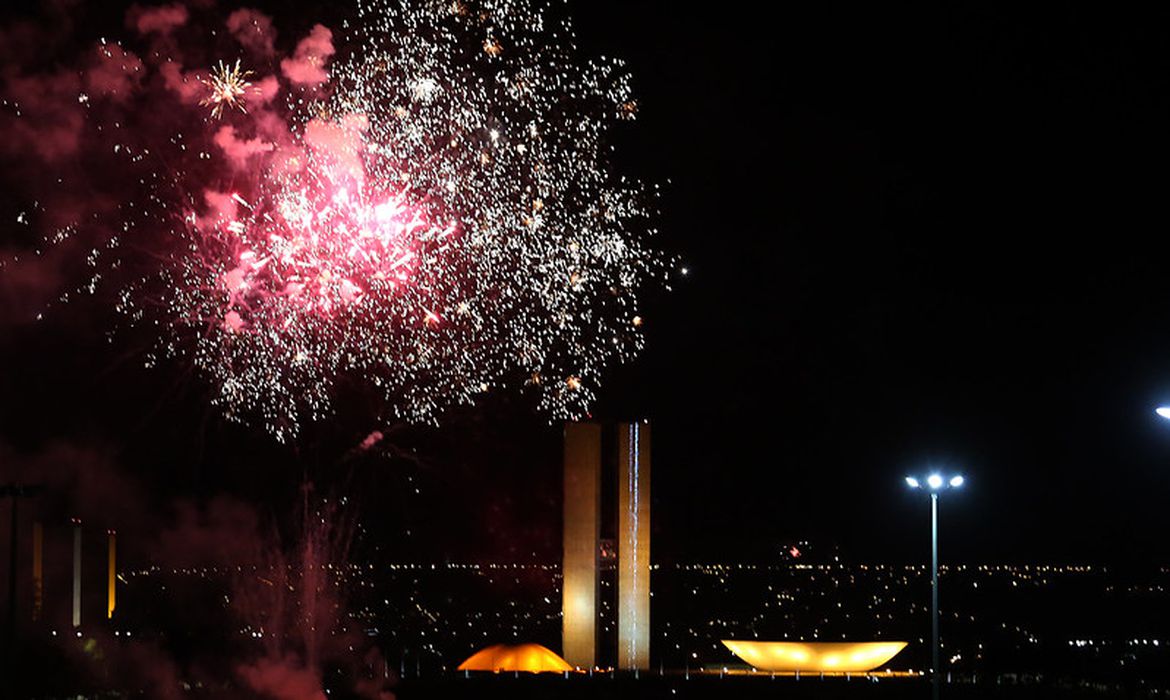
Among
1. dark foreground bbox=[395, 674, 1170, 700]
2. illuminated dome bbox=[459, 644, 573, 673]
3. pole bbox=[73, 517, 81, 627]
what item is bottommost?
dark foreground bbox=[395, 674, 1170, 700]

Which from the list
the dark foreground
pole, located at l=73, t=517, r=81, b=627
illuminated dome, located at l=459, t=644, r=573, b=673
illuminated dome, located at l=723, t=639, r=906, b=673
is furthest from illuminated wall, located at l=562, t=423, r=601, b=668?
pole, located at l=73, t=517, r=81, b=627

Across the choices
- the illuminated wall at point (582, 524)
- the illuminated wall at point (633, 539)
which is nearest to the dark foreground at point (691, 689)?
the illuminated wall at point (633, 539)

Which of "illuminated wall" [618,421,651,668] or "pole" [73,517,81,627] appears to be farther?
"pole" [73,517,81,627]

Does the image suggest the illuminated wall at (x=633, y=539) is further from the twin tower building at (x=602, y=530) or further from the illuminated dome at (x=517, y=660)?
the illuminated dome at (x=517, y=660)

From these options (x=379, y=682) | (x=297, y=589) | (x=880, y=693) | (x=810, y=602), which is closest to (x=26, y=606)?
(x=379, y=682)

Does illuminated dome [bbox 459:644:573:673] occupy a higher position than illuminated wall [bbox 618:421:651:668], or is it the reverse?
illuminated wall [bbox 618:421:651:668]

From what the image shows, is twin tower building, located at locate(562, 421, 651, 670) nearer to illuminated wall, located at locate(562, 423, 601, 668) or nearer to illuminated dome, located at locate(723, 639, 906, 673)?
illuminated wall, located at locate(562, 423, 601, 668)

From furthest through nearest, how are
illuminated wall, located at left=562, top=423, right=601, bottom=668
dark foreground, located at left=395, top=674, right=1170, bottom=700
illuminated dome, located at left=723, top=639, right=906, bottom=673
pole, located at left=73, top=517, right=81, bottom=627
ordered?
pole, located at left=73, top=517, right=81, bottom=627
illuminated dome, located at left=723, top=639, right=906, bottom=673
illuminated wall, located at left=562, top=423, right=601, bottom=668
dark foreground, located at left=395, top=674, right=1170, bottom=700

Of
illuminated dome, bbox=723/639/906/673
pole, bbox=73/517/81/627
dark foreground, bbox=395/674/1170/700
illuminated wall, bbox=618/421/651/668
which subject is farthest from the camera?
pole, bbox=73/517/81/627
